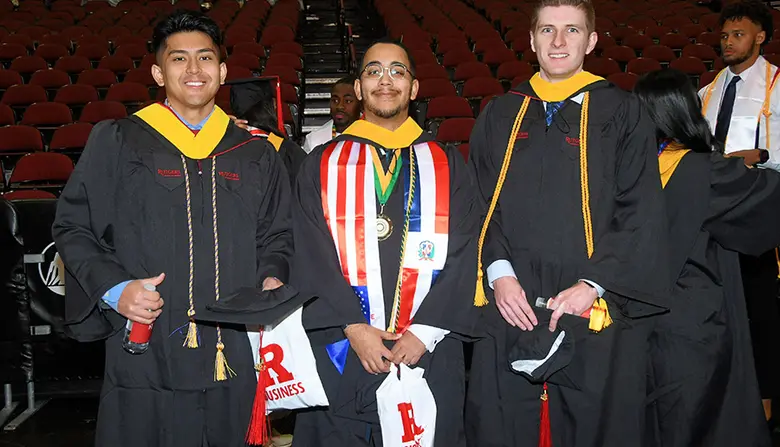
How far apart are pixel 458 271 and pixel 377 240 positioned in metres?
0.32

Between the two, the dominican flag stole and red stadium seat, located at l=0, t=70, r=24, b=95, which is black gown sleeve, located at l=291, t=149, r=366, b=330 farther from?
red stadium seat, located at l=0, t=70, r=24, b=95

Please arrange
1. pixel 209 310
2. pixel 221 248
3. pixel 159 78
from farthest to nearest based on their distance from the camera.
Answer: pixel 159 78
pixel 221 248
pixel 209 310

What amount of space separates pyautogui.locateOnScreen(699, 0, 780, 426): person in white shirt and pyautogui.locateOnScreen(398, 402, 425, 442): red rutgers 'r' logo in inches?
99.1

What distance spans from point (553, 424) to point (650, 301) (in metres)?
0.58

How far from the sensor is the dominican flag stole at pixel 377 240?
2643 millimetres

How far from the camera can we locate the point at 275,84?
426 centimetres

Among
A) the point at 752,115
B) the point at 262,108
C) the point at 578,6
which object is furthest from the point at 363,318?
the point at 752,115

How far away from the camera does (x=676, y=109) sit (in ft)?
9.60

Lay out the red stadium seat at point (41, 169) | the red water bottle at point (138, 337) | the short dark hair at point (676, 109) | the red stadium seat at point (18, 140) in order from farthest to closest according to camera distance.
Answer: the red stadium seat at point (18, 140) → the red stadium seat at point (41, 169) → the short dark hair at point (676, 109) → the red water bottle at point (138, 337)

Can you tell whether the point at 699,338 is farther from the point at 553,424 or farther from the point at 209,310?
the point at 209,310

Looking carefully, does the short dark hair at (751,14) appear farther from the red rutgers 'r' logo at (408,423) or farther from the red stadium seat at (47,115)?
the red stadium seat at (47,115)

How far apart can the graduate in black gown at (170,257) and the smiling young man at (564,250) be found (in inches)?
33.7

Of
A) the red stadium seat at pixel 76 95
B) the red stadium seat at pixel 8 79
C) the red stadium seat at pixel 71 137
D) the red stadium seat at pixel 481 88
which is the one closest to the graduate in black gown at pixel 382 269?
the red stadium seat at pixel 71 137

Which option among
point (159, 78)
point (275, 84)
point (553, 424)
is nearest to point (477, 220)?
point (553, 424)
